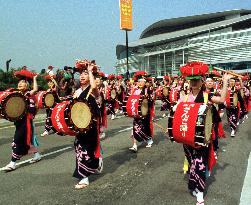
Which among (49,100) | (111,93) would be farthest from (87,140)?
(111,93)

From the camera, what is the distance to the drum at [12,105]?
6703 millimetres

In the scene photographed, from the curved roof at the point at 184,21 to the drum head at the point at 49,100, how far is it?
7969cm

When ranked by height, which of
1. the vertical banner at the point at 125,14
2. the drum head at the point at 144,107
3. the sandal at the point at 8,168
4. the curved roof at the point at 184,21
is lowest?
the sandal at the point at 8,168

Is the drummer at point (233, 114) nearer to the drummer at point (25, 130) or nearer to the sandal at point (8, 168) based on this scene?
the drummer at point (25, 130)

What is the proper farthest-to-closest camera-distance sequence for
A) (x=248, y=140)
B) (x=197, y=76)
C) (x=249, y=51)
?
(x=249, y=51)
(x=248, y=140)
(x=197, y=76)

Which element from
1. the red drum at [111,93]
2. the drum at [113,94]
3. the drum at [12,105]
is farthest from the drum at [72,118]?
the drum at [113,94]

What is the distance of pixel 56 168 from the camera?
7.07 meters

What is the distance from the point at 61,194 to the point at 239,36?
57223 mm

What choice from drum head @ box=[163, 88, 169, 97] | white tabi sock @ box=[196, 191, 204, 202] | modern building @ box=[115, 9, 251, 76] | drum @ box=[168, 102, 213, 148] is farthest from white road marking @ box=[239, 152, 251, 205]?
modern building @ box=[115, 9, 251, 76]

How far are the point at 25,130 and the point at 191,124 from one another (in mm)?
3705

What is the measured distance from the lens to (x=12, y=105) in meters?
6.89

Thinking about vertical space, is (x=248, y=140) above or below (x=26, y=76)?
below

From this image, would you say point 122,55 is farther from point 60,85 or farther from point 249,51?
point 60,85

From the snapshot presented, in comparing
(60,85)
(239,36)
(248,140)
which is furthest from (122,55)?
(248,140)
